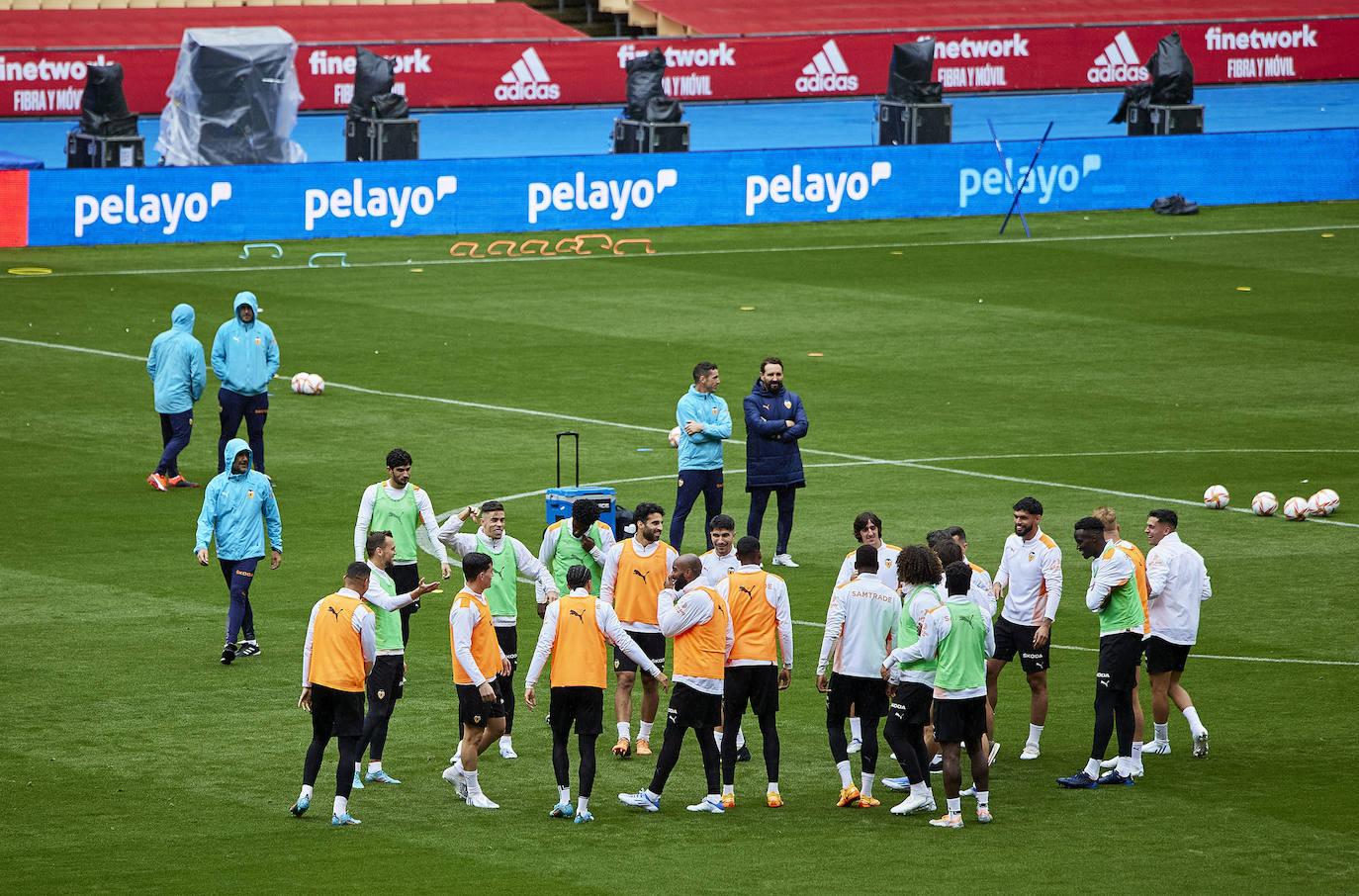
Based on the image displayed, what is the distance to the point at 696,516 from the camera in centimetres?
2295

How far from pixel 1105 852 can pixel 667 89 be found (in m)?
46.4

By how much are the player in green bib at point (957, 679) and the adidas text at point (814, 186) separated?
30.2 metres

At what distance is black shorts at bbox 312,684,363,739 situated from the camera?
13.2m

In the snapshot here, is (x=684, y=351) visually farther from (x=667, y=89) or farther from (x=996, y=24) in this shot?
(x=996, y=24)

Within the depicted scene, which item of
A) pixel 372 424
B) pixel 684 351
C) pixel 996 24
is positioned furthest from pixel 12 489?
pixel 996 24

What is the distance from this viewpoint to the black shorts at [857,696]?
1378 cm

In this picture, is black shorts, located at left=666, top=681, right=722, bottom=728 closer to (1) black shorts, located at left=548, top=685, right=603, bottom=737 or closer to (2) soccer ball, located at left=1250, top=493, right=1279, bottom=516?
(1) black shorts, located at left=548, top=685, right=603, bottom=737

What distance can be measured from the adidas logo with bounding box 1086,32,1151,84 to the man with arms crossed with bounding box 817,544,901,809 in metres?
A: 50.7

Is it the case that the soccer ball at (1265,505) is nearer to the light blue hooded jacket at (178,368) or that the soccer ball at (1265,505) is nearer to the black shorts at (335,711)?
the light blue hooded jacket at (178,368)

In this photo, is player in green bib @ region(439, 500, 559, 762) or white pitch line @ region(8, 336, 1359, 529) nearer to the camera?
player in green bib @ region(439, 500, 559, 762)

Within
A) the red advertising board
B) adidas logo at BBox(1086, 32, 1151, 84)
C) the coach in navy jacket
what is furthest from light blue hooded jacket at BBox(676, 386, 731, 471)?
adidas logo at BBox(1086, 32, 1151, 84)

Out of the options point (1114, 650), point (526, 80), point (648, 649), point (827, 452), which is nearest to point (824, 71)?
point (526, 80)

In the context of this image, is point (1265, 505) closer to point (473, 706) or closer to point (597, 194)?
point (473, 706)

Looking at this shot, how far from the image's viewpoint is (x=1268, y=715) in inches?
618
